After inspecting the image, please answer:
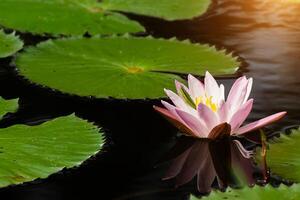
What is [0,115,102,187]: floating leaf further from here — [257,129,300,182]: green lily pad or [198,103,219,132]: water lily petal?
[257,129,300,182]: green lily pad

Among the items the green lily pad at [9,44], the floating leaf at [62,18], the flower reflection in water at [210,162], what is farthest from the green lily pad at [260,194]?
the floating leaf at [62,18]

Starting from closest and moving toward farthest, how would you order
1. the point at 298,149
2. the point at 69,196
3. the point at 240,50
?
the point at 69,196
the point at 298,149
the point at 240,50

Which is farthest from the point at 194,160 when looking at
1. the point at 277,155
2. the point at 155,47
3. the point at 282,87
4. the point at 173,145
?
the point at 155,47

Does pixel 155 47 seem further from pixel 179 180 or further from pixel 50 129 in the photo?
pixel 179 180

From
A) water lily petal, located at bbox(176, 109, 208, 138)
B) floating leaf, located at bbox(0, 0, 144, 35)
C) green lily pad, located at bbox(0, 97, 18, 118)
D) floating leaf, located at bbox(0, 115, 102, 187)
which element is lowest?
floating leaf, located at bbox(0, 115, 102, 187)

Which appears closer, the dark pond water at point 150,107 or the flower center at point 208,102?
the dark pond water at point 150,107

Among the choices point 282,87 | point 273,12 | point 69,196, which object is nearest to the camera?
point 69,196

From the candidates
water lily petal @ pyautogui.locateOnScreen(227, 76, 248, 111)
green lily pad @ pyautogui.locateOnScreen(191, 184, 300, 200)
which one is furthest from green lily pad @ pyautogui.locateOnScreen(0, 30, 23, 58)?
green lily pad @ pyautogui.locateOnScreen(191, 184, 300, 200)

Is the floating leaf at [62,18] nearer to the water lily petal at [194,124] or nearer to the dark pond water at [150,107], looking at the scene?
the dark pond water at [150,107]
